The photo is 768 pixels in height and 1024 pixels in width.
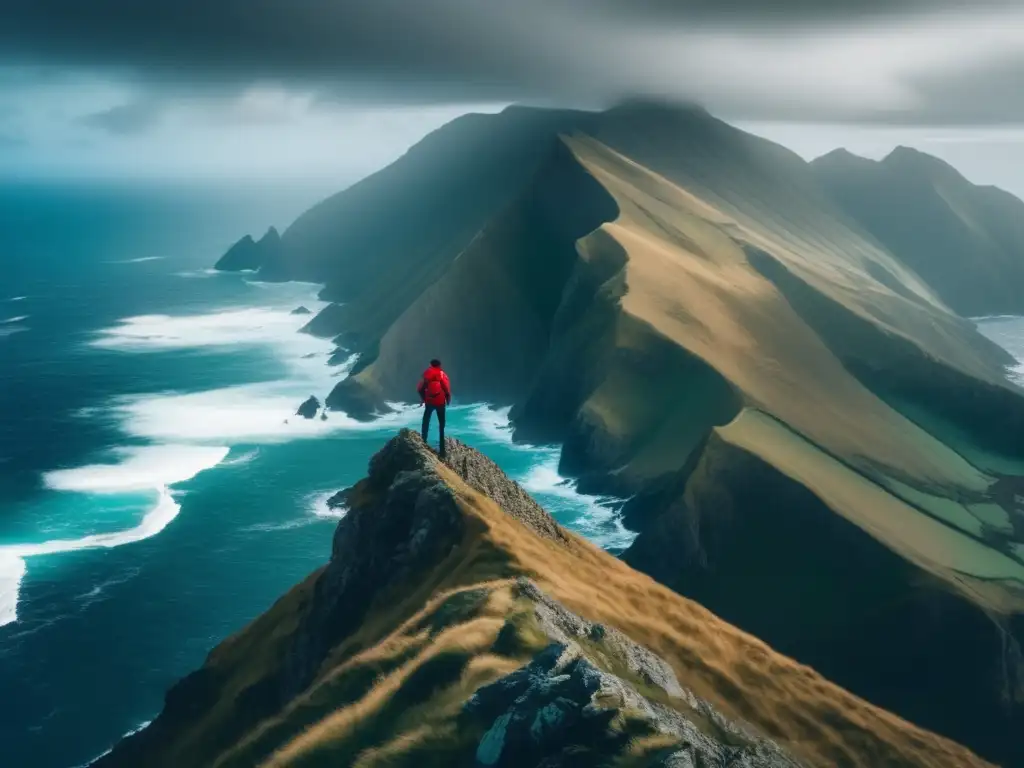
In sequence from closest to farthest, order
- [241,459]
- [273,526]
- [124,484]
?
[273,526], [124,484], [241,459]

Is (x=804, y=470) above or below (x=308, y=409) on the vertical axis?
above

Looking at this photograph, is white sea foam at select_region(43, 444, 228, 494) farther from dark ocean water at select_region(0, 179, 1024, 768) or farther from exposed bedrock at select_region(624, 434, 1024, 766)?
exposed bedrock at select_region(624, 434, 1024, 766)

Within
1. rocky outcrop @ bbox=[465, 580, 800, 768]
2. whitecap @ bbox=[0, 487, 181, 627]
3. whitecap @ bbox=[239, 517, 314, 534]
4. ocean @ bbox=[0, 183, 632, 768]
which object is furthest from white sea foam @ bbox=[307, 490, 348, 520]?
rocky outcrop @ bbox=[465, 580, 800, 768]

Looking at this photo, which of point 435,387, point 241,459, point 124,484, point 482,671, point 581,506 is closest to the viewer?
point 482,671

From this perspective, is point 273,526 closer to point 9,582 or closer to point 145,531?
point 145,531

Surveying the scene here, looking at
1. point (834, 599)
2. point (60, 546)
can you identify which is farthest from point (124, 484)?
point (834, 599)

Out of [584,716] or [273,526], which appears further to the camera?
[273,526]

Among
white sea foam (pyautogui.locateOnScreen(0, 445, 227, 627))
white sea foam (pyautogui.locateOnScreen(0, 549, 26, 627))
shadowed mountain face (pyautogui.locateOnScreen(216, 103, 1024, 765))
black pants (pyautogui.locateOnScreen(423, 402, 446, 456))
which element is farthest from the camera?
white sea foam (pyautogui.locateOnScreen(0, 445, 227, 627))
